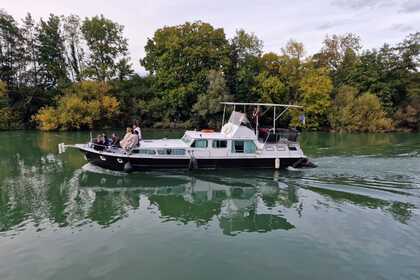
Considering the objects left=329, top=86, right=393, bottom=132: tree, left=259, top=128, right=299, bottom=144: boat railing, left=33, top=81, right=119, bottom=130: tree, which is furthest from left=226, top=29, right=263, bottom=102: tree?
left=259, top=128, right=299, bottom=144: boat railing

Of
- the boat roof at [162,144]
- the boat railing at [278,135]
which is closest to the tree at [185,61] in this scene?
the boat roof at [162,144]

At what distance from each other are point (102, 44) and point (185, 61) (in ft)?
45.8

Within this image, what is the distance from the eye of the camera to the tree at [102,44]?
4931cm

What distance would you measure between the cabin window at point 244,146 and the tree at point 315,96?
1228 inches

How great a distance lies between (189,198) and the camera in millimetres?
14328

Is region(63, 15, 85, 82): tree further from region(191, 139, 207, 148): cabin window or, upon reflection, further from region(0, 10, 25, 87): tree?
region(191, 139, 207, 148): cabin window

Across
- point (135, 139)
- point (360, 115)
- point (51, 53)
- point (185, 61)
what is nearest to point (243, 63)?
point (185, 61)

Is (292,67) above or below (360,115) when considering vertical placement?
above

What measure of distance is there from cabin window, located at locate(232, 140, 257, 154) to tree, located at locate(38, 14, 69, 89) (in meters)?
40.0

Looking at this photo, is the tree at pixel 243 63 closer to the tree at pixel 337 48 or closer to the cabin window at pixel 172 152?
the tree at pixel 337 48

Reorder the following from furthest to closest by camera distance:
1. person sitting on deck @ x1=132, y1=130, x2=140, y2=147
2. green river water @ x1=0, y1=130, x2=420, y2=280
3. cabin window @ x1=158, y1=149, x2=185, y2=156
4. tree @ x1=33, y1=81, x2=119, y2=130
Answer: tree @ x1=33, y1=81, x2=119, y2=130
cabin window @ x1=158, y1=149, x2=185, y2=156
person sitting on deck @ x1=132, y1=130, x2=140, y2=147
green river water @ x1=0, y1=130, x2=420, y2=280

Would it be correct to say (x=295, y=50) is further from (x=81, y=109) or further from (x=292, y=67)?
(x=81, y=109)

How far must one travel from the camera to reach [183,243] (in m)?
9.68

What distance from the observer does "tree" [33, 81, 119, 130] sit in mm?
42188
